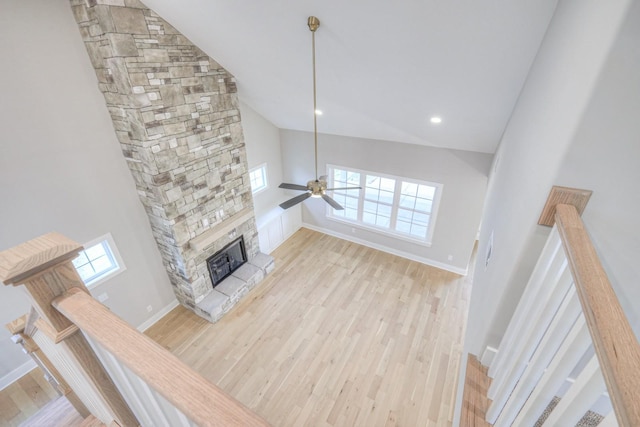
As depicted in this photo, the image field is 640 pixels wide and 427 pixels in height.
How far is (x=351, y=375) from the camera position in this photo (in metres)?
4.12

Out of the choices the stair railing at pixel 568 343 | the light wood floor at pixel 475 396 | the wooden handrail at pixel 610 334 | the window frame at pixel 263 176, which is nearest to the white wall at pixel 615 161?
the stair railing at pixel 568 343

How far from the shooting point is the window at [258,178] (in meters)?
6.54

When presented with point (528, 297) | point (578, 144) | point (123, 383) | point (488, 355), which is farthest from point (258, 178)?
point (578, 144)

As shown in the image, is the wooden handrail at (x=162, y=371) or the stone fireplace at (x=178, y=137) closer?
the wooden handrail at (x=162, y=371)

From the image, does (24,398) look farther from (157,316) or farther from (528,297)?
(528,297)

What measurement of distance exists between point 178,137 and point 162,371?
4.00m

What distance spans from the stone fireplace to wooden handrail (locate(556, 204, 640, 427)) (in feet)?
14.0

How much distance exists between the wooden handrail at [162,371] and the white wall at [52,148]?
3471mm

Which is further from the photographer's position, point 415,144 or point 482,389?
point 415,144

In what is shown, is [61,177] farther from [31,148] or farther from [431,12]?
[431,12]

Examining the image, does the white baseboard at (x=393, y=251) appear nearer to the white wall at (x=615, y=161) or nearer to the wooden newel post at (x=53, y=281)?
the white wall at (x=615, y=161)

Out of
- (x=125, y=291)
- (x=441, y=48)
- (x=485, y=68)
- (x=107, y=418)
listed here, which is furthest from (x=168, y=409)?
(x=125, y=291)

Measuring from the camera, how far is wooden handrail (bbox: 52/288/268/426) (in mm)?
583

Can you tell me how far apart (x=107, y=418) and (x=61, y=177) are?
135 inches
